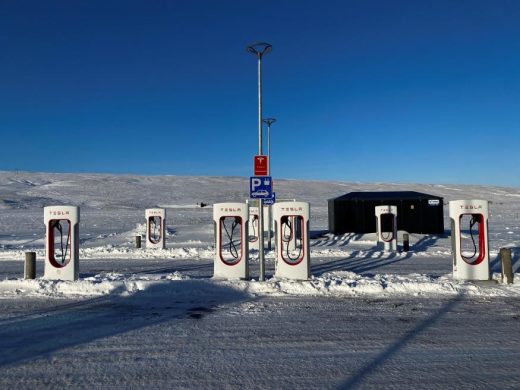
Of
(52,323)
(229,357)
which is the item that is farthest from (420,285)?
(52,323)

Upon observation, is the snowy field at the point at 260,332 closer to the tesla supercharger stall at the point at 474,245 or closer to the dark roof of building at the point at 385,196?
the tesla supercharger stall at the point at 474,245

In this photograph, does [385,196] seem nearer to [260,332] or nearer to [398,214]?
[398,214]

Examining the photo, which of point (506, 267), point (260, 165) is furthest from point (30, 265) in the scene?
point (506, 267)

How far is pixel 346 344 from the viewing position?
5852mm

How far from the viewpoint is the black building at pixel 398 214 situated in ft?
81.5

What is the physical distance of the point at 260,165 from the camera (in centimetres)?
1035

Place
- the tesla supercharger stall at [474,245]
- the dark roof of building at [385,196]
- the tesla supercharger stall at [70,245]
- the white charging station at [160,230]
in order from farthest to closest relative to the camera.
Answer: the dark roof of building at [385,196] < the white charging station at [160,230] < the tesla supercharger stall at [70,245] < the tesla supercharger stall at [474,245]

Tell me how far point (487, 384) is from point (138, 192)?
7945cm

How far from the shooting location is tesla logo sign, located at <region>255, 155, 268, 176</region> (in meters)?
10.3

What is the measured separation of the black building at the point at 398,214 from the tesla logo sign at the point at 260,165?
15292 mm

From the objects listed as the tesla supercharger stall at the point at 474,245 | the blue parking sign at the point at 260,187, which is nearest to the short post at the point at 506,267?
the tesla supercharger stall at the point at 474,245

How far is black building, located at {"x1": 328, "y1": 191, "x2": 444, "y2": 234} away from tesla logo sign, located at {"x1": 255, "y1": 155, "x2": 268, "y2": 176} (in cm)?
1529

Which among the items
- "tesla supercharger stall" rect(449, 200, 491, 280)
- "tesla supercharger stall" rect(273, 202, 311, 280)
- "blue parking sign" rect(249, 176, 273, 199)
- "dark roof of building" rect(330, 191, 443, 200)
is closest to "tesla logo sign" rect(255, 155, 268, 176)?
"blue parking sign" rect(249, 176, 273, 199)

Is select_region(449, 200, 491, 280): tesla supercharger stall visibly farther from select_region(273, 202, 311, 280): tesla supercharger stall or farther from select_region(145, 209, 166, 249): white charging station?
select_region(145, 209, 166, 249): white charging station
